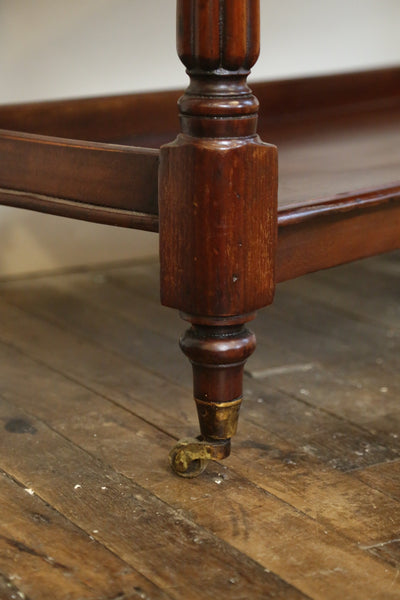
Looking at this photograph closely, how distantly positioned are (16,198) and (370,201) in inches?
15.2

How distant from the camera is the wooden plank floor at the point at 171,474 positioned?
32.9 inches

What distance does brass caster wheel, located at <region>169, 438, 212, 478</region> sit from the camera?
998 mm

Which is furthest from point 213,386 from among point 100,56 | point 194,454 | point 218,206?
point 100,56

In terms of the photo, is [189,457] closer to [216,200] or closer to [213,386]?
[213,386]

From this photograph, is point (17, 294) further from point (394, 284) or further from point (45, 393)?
point (394, 284)

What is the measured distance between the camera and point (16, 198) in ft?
3.57

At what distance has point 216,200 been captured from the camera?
90 cm

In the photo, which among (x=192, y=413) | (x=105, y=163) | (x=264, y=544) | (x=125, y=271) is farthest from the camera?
(x=125, y=271)

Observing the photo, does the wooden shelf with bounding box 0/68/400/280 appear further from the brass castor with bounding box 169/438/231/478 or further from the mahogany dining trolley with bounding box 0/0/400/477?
the brass castor with bounding box 169/438/231/478

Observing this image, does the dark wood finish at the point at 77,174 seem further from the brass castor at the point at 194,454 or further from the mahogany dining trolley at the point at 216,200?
the brass castor at the point at 194,454

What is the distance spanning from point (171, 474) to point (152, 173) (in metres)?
0.32

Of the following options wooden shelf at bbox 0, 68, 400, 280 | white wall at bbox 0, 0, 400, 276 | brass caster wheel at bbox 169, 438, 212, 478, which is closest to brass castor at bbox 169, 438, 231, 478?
brass caster wheel at bbox 169, 438, 212, 478

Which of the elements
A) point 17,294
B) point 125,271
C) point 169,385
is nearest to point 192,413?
point 169,385

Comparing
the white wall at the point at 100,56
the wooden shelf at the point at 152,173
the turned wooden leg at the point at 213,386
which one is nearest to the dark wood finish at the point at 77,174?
the wooden shelf at the point at 152,173
